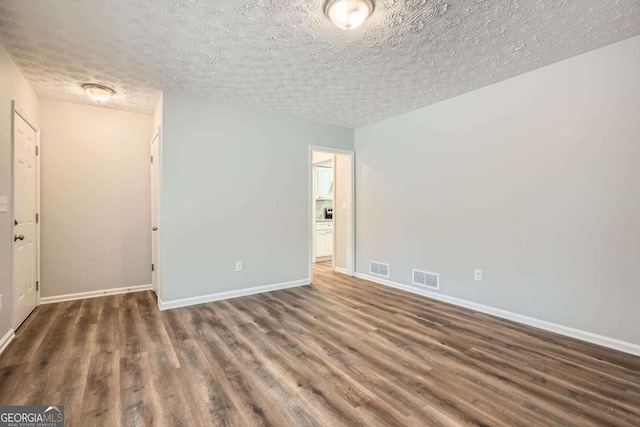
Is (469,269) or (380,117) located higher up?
(380,117)

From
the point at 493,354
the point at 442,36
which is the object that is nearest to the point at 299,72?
the point at 442,36

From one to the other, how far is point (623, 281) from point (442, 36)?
2443 mm

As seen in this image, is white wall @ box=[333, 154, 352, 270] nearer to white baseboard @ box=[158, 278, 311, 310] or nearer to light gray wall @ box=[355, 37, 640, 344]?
white baseboard @ box=[158, 278, 311, 310]

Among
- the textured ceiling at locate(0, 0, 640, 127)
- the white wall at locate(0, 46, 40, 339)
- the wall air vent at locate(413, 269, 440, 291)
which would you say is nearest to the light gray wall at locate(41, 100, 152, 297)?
the textured ceiling at locate(0, 0, 640, 127)

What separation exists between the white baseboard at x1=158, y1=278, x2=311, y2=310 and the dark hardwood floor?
0.19m

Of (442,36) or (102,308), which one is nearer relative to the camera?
(442,36)

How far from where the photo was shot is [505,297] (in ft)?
10.3

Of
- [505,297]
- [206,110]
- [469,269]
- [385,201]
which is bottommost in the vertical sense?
[505,297]

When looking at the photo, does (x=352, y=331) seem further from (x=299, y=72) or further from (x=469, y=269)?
(x=299, y=72)

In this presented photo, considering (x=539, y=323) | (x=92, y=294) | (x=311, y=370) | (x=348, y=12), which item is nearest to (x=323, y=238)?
(x=92, y=294)

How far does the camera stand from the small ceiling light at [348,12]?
1.90 metres

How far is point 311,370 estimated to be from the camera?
84.2 inches

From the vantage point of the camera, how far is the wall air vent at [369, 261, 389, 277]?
177 inches

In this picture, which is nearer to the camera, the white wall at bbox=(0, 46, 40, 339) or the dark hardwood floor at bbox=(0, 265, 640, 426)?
the dark hardwood floor at bbox=(0, 265, 640, 426)
